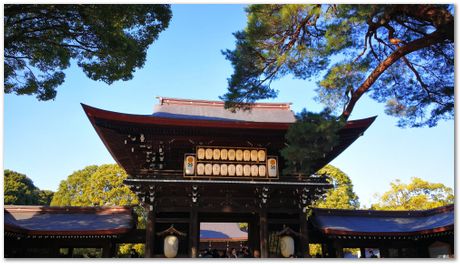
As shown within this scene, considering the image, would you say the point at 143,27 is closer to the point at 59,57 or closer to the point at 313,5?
the point at 59,57

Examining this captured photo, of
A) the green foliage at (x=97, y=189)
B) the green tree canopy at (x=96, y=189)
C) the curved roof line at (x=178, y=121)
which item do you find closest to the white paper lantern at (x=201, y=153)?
the curved roof line at (x=178, y=121)

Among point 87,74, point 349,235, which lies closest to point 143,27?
point 87,74

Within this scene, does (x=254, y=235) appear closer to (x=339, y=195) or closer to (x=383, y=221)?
(x=383, y=221)

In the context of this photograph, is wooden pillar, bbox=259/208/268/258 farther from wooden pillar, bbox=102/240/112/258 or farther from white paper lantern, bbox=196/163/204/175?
wooden pillar, bbox=102/240/112/258

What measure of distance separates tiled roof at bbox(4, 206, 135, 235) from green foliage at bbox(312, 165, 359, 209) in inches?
734

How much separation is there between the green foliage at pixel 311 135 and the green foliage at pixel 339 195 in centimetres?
2177

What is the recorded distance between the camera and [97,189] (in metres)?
29.2

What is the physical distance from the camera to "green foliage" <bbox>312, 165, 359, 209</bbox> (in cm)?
3028

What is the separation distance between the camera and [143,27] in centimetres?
848

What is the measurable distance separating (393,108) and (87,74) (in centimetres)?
796

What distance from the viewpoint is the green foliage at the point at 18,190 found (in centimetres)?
3316

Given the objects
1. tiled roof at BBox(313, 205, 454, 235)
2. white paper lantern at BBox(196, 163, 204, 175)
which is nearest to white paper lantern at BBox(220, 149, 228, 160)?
white paper lantern at BBox(196, 163, 204, 175)

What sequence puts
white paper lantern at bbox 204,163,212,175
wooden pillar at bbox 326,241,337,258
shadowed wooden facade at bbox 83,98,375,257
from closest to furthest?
shadowed wooden facade at bbox 83,98,375,257
white paper lantern at bbox 204,163,212,175
wooden pillar at bbox 326,241,337,258

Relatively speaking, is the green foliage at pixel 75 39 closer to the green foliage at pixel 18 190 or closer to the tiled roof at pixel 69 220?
the tiled roof at pixel 69 220
